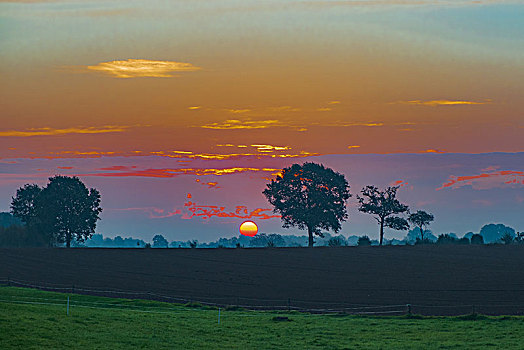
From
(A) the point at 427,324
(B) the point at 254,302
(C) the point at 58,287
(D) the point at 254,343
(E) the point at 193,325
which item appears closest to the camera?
(D) the point at 254,343

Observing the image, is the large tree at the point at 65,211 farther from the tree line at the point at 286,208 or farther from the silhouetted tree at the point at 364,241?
the silhouetted tree at the point at 364,241

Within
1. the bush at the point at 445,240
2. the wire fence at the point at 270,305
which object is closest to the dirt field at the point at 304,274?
the wire fence at the point at 270,305

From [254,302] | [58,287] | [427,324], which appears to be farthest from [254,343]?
[58,287]

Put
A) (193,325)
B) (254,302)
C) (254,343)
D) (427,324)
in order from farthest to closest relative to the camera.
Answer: (254,302), (427,324), (193,325), (254,343)

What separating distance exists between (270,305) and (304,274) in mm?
22108

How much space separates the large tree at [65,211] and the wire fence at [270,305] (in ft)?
170

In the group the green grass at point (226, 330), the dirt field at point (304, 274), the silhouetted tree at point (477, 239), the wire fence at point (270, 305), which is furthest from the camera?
the silhouetted tree at point (477, 239)

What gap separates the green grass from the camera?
137 feet

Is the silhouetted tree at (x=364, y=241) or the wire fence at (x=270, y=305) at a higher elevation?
the silhouetted tree at (x=364, y=241)

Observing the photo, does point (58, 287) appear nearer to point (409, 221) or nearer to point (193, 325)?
point (193, 325)

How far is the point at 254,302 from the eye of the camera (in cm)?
7038

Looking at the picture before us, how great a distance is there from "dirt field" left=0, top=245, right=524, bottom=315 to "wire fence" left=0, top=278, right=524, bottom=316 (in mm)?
243

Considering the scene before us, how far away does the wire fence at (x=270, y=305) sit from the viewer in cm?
6122

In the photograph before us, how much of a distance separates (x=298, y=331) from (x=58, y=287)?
35.3 meters
